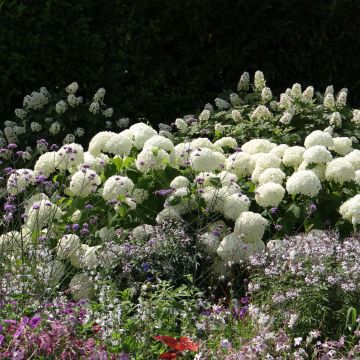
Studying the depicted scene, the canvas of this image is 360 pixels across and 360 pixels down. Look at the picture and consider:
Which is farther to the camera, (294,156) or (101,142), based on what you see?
(101,142)

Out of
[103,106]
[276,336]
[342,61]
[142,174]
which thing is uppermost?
[342,61]

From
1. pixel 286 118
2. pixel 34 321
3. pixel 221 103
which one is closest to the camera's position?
pixel 34 321

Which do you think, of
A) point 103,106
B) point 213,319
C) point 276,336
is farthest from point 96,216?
point 103,106

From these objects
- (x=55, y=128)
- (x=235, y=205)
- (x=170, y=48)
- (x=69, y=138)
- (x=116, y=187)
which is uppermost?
(x=170, y=48)

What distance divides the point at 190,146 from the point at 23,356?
2.83m

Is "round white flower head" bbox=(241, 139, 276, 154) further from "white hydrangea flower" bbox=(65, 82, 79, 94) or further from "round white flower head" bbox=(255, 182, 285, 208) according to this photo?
"white hydrangea flower" bbox=(65, 82, 79, 94)

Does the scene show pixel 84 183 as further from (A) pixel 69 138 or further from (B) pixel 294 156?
(A) pixel 69 138

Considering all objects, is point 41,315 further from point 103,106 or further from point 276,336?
point 103,106

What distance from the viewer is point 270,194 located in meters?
4.86

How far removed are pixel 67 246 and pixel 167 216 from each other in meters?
0.64

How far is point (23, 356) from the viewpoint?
2.94m

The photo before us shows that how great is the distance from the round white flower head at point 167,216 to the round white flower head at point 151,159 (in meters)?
0.41

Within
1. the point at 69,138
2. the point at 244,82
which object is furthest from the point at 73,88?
the point at 244,82

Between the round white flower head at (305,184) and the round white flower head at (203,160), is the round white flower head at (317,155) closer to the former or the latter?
the round white flower head at (305,184)
